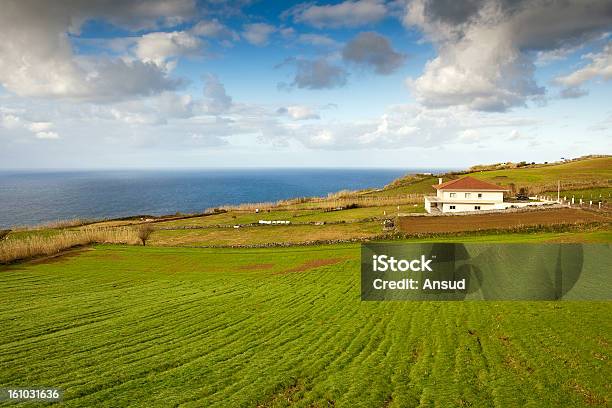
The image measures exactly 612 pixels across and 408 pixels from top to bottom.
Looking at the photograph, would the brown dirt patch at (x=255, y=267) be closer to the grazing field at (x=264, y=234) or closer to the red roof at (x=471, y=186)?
the grazing field at (x=264, y=234)

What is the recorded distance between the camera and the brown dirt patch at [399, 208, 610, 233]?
137ft

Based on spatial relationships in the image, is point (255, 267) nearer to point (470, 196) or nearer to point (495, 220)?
point (495, 220)

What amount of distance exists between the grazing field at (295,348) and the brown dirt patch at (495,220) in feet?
80.1

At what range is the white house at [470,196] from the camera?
61281mm

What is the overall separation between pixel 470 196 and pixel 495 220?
624 inches

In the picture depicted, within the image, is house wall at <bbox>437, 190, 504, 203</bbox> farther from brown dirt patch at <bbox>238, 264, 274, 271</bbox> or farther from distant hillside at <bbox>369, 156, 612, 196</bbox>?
brown dirt patch at <bbox>238, 264, 274, 271</bbox>

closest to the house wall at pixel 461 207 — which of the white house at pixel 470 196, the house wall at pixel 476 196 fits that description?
the white house at pixel 470 196

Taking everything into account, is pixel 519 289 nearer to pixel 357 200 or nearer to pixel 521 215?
pixel 521 215

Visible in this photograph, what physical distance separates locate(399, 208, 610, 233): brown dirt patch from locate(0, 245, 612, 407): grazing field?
24.4 meters

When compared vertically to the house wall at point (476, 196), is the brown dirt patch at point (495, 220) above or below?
below

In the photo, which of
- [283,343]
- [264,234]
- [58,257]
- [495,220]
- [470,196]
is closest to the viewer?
[283,343]

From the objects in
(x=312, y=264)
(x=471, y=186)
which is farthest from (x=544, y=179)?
(x=312, y=264)

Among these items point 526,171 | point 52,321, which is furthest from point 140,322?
point 526,171

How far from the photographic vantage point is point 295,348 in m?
14.3
